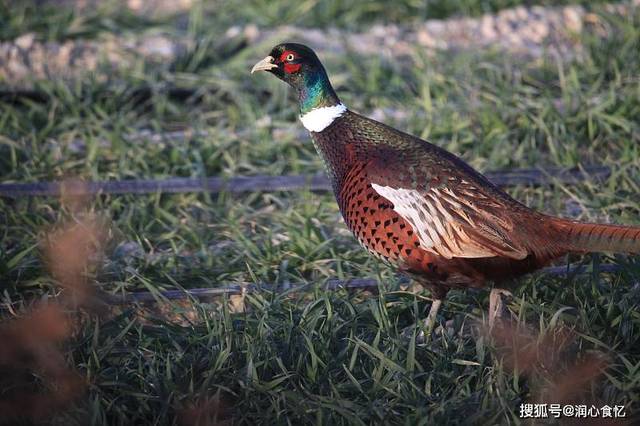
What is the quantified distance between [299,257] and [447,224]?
37.8 inches

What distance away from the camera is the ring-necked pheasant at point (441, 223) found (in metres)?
3.34

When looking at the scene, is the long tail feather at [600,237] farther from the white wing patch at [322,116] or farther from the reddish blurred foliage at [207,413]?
the reddish blurred foliage at [207,413]

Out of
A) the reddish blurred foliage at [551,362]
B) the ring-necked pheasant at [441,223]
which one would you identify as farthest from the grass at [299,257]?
the ring-necked pheasant at [441,223]

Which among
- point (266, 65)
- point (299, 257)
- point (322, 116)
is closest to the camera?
point (322, 116)

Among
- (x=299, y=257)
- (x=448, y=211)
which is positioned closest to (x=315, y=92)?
(x=299, y=257)

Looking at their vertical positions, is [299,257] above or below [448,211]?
below

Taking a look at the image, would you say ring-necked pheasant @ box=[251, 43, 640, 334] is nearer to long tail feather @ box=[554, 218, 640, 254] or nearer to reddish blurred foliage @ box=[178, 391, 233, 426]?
long tail feather @ box=[554, 218, 640, 254]

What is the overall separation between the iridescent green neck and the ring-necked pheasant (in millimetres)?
294

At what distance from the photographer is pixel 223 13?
275 inches

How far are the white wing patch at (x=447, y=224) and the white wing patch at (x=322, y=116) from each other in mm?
554

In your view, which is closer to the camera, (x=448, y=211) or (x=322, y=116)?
(x=448, y=211)

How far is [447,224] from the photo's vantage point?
11.1 feet

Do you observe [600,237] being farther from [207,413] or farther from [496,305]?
[207,413]

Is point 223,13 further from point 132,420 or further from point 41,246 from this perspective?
point 132,420
